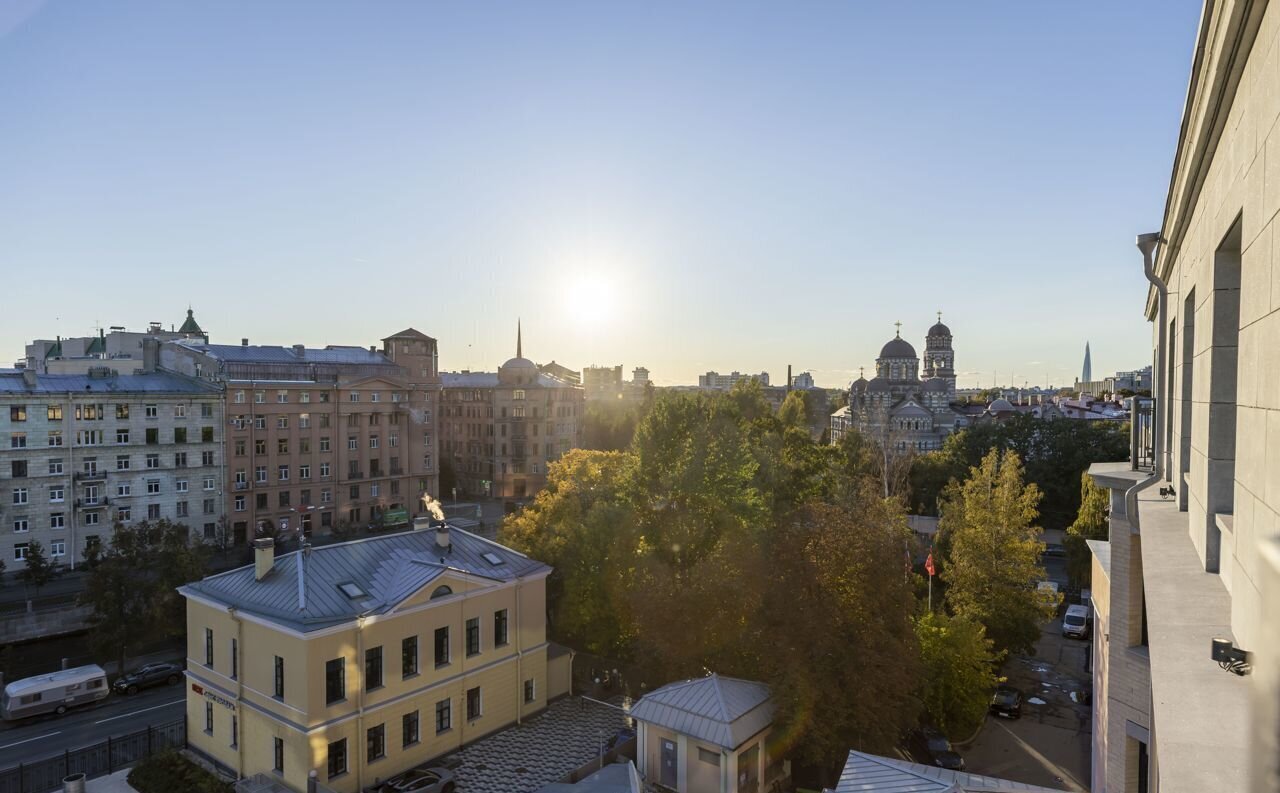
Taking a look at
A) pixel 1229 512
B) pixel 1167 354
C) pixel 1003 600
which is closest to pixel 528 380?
pixel 1003 600

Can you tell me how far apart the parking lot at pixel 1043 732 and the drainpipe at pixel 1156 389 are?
14.0 meters

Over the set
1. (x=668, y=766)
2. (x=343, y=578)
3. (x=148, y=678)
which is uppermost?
(x=343, y=578)

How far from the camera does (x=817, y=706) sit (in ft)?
66.5

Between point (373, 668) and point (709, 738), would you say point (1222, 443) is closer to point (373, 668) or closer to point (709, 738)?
point (709, 738)

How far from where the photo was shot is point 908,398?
84.6 m

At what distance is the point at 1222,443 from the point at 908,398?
82.2 metres

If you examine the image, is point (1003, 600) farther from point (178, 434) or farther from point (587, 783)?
point (178, 434)

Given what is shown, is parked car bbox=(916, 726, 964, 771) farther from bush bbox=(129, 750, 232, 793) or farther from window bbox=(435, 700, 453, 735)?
bush bbox=(129, 750, 232, 793)

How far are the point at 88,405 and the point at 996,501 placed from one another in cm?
4463

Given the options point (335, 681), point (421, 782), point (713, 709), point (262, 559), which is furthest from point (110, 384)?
point (713, 709)

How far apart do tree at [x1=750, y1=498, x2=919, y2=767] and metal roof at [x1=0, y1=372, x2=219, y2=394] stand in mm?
37498

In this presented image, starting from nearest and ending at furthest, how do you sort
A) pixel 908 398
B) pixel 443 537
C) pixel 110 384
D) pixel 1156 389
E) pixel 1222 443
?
pixel 1222 443 → pixel 1156 389 → pixel 443 537 → pixel 110 384 → pixel 908 398

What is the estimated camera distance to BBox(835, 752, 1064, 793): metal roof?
1495 centimetres

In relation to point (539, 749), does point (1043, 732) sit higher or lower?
lower
